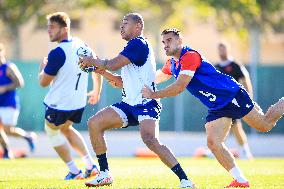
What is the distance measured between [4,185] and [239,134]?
29.3 ft

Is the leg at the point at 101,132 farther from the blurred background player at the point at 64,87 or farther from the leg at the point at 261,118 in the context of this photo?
the leg at the point at 261,118

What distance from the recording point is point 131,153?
950 inches

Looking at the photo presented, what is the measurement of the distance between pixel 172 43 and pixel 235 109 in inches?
45.4

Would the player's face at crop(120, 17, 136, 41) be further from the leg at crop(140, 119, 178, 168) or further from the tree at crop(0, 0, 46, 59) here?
the tree at crop(0, 0, 46, 59)

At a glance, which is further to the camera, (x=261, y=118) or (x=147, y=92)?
(x=261, y=118)

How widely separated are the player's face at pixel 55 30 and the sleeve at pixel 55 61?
0.20m

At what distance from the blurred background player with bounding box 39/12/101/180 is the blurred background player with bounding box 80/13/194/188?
4.58ft

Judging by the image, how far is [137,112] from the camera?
1170 cm

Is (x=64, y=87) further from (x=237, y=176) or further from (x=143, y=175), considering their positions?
(x=237, y=176)

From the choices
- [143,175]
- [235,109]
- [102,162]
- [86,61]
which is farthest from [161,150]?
[143,175]

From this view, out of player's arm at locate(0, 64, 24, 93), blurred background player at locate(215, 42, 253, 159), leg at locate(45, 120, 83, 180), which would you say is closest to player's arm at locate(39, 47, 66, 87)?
leg at locate(45, 120, 83, 180)

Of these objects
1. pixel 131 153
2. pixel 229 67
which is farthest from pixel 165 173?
pixel 131 153

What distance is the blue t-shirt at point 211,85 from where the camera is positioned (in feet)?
37.6

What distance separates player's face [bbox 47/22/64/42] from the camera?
43.1 ft
